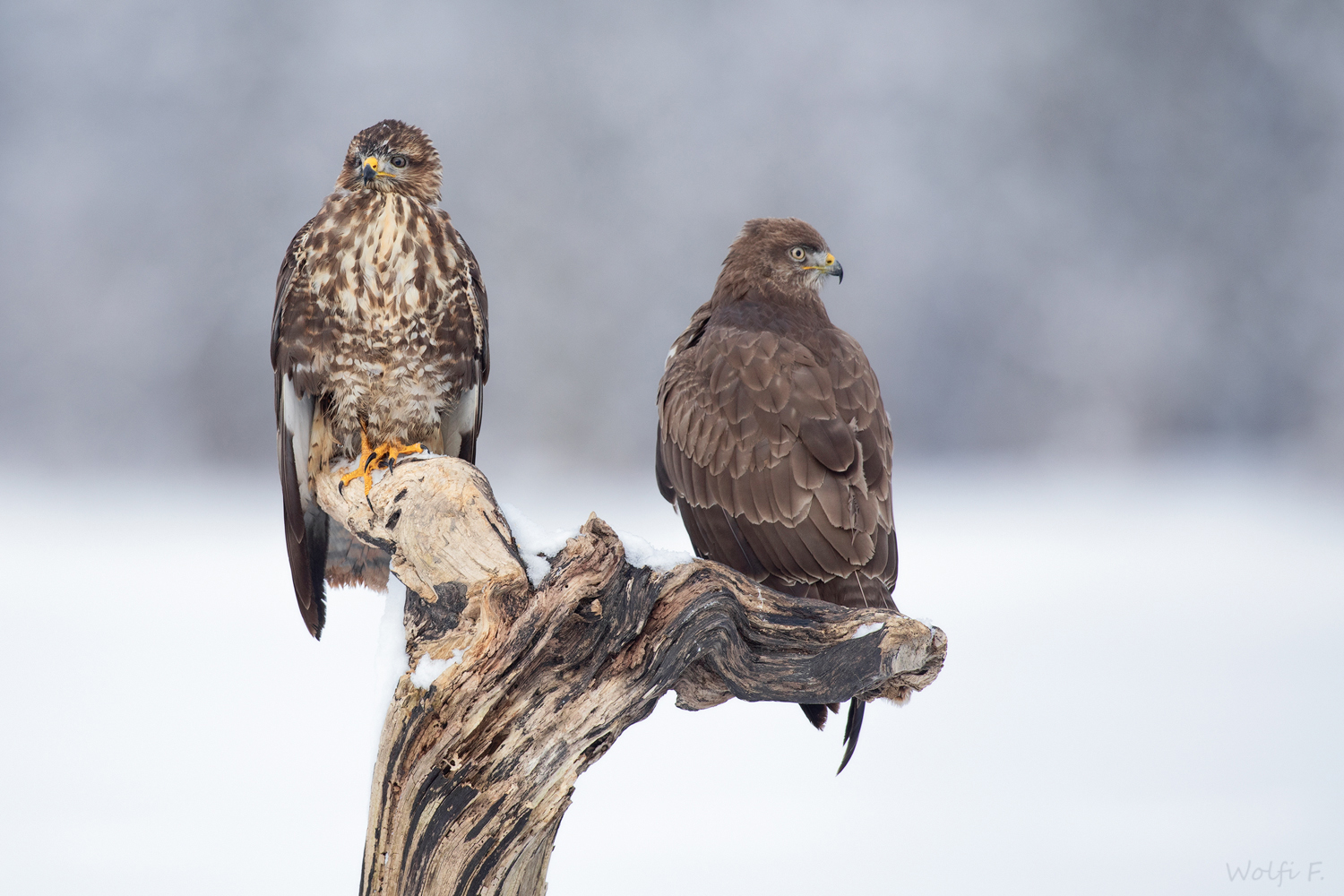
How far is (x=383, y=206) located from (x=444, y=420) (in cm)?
68

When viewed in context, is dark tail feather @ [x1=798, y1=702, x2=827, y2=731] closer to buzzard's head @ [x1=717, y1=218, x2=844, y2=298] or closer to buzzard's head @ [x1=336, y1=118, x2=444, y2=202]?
buzzard's head @ [x1=717, y1=218, x2=844, y2=298]

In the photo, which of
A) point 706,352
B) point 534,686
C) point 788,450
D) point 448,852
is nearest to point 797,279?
point 706,352

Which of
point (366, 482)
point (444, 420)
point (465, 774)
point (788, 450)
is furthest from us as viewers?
point (444, 420)

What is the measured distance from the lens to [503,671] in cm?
222

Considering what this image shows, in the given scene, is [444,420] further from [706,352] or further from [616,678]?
[616,678]

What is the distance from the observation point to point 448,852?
2305 millimetres

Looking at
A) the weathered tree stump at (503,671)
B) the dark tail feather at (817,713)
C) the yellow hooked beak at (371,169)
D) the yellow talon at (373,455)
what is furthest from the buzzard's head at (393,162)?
the dark tail feather at (817,713)

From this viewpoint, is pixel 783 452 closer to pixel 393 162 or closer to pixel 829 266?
pixel 829 266

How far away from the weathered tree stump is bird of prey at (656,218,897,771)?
313 mm

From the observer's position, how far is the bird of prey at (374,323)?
10.1 ft

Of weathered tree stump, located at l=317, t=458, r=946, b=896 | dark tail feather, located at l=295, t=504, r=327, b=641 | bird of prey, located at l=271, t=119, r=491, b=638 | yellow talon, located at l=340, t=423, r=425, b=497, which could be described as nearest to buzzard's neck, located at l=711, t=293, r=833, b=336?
bird of prey, located at l=271, t=119, r=491, b=638

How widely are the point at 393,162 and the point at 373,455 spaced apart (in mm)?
877

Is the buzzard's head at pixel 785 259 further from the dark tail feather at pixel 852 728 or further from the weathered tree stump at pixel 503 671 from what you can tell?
the dark tail feather at pixel 852 728

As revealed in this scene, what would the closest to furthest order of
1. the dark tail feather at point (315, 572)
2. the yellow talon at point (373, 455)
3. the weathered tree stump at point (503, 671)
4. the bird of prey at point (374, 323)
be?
the weathered tree stump at point (503, 671) → the bird of prey at point (374, 323) → the yellow talon at point (373, 455) → the dark tail feather at point (315, 572)
